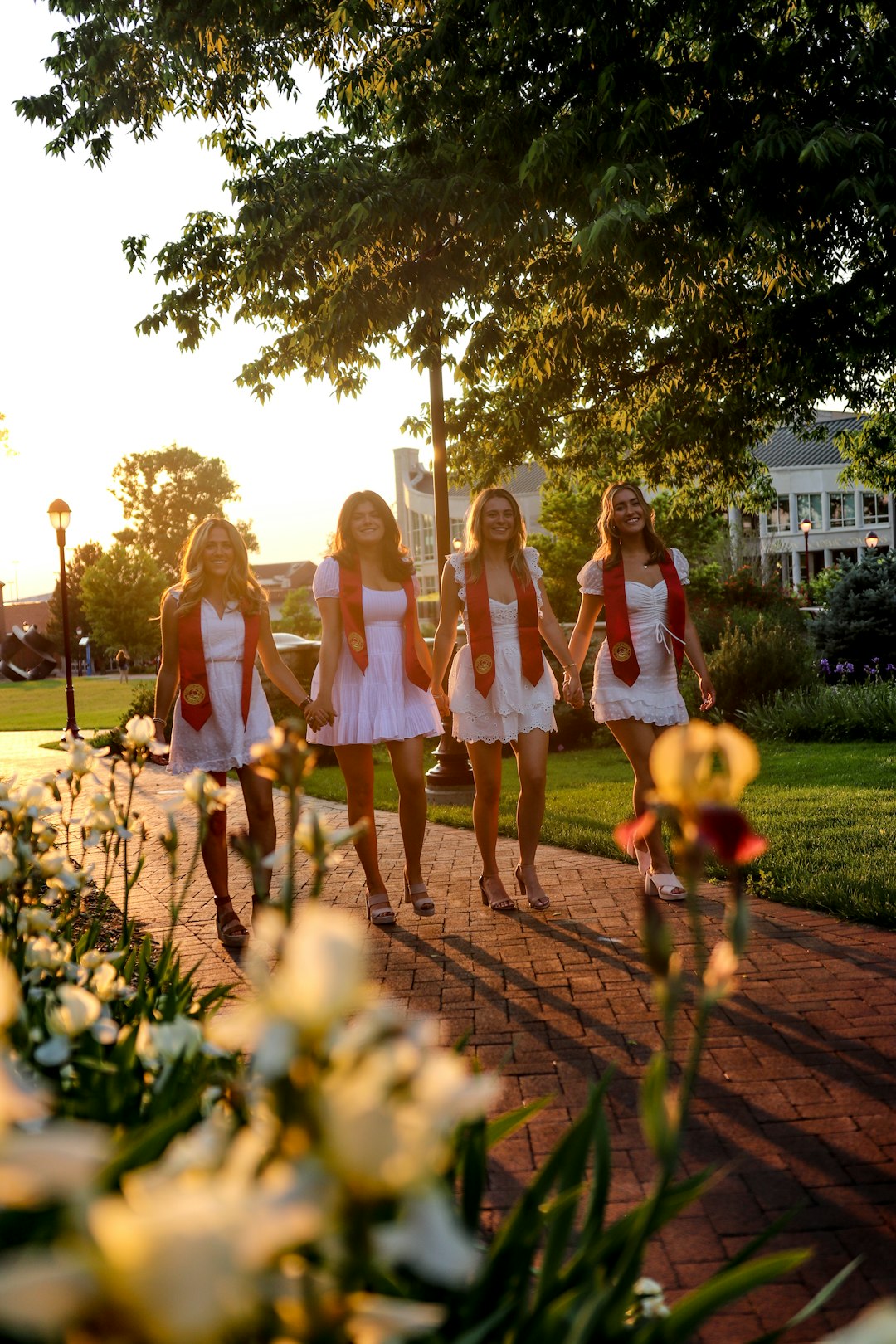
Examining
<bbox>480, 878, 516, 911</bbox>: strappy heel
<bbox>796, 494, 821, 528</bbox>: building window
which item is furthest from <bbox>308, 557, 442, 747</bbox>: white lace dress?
<bbox>796, 494, 821, 528</bbox>: building window

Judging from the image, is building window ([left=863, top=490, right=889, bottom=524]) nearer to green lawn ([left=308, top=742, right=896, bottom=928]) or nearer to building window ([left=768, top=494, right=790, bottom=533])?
building window ([left=768, top=494, right=790, bottom=533])

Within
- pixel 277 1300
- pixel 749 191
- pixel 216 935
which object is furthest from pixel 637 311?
pixel 277 1300

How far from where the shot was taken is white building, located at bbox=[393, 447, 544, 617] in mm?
59562

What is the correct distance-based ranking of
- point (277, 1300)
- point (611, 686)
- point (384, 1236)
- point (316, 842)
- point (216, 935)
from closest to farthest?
point (384, 1236), point (277, 1300), point (316, 842), point (216, 935), point (611, 686)

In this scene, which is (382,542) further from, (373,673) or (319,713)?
(319,713)

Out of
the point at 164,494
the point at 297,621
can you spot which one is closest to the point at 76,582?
the point at 164,494

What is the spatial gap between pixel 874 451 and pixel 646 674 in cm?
1135

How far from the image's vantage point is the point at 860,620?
1802 cm

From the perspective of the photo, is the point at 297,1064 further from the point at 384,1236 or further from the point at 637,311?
the point at 637,311

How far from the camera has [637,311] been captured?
1055cm

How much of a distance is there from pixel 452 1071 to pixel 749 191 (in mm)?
7331

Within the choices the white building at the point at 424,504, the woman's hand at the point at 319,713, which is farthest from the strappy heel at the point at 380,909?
the white building at the point at 424,504

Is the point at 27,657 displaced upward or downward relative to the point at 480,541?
upward

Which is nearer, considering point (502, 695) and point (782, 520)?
point (502, 695)
